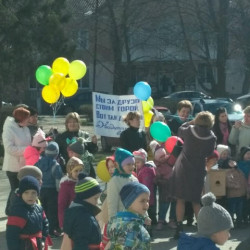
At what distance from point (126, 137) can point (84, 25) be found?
3218cm

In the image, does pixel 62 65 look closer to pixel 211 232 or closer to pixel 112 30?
pixel 211 232

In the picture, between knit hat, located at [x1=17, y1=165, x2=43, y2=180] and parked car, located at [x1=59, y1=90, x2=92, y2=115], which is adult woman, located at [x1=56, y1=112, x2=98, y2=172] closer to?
knit hat, located at [x1=17, y1=165, x2=43, y2=180]

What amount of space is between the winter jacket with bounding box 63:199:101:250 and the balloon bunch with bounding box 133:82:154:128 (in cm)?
616

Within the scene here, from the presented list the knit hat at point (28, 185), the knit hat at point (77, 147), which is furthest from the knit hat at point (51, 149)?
the knit hat at point (28, 185)

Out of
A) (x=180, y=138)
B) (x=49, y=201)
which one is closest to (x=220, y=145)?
(x=180, y=138)

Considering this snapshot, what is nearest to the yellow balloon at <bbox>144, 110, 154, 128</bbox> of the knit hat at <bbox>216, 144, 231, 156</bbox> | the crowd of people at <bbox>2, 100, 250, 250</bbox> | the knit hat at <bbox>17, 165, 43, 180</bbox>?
the crowd of people at <bbox>2, 100, 250, 250</bbox>

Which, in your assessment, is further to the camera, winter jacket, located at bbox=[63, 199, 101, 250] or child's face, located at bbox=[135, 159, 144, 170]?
child's face, located at bbox=[135, 159, 144, 170]

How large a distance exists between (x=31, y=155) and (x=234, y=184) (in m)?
2.85

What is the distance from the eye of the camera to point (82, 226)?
6.77 meters

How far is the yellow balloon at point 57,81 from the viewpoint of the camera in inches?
516

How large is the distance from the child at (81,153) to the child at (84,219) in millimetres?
4113

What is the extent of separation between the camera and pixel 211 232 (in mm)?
5688

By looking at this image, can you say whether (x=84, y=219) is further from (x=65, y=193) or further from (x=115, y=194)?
(x=65, y=193)

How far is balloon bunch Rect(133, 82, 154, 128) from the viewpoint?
12.9 metres
